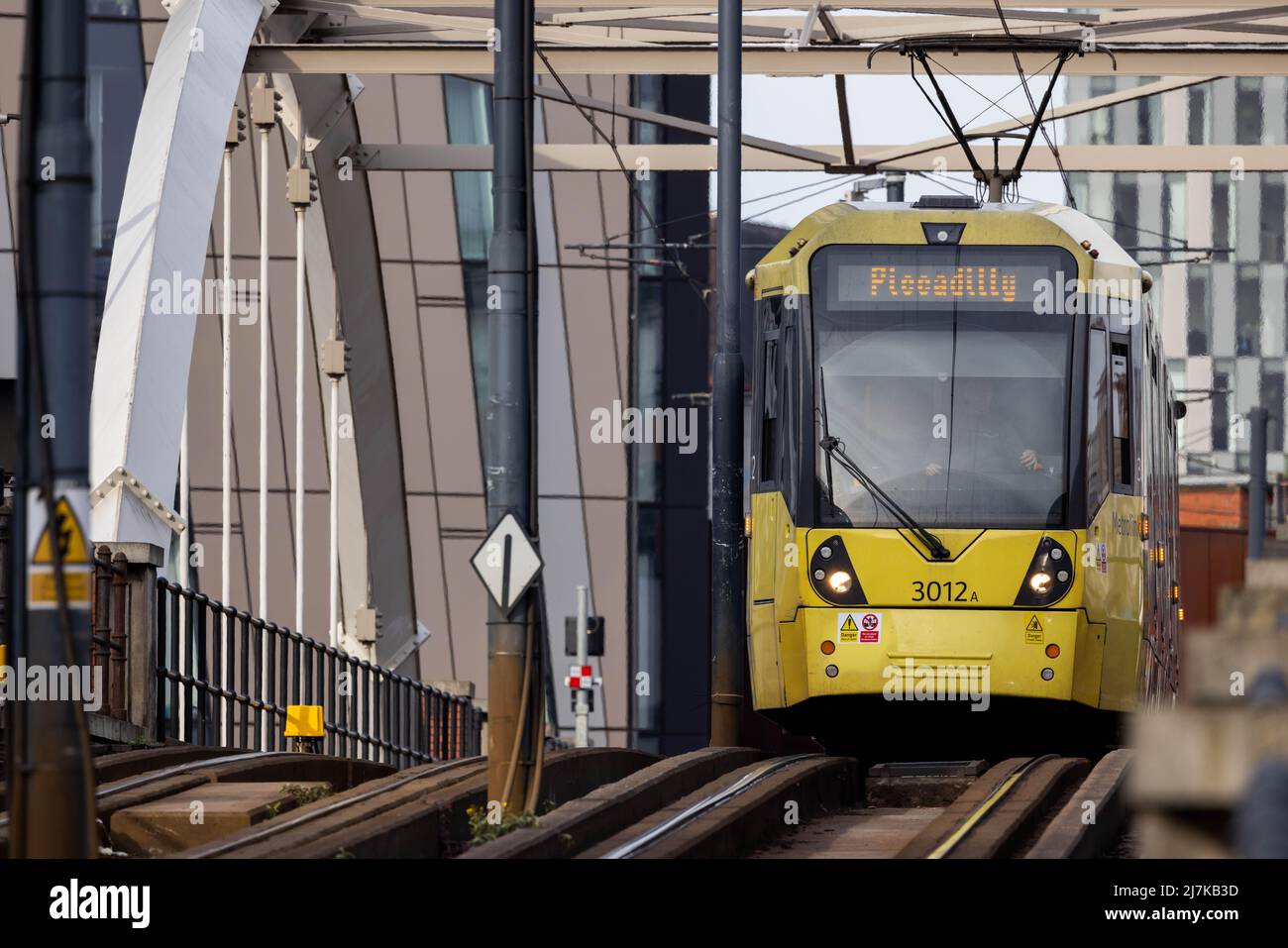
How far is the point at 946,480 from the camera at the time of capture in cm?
1414

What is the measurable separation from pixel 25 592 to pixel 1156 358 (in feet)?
35.6

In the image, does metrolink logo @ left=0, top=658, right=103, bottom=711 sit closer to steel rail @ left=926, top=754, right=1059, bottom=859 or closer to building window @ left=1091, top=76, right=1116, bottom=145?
steel rail @ left=926, top=754, right=1059, bottom=859

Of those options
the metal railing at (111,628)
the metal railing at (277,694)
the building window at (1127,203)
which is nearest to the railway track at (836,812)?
the metal railing at (111,628)

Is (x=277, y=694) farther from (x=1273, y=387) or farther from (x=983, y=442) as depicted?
(x=1273, y=387)

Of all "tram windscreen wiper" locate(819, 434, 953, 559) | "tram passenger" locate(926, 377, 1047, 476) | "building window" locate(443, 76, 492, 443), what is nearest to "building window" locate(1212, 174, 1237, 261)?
"building window" locate(443, 76, 492, 443)

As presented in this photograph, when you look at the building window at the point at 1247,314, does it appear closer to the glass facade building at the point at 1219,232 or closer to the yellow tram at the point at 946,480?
the glass facade building at the point at 1219,232

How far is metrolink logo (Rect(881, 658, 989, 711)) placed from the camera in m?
13.8

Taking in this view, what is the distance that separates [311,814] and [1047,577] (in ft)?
16.8

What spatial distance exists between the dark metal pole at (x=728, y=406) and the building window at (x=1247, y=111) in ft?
241

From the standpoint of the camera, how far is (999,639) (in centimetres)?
1391

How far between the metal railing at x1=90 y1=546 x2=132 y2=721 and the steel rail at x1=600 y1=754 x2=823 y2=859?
4422 millimetres

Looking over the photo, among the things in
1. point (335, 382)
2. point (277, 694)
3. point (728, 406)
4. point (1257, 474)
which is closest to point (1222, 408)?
point (1257, 474)
